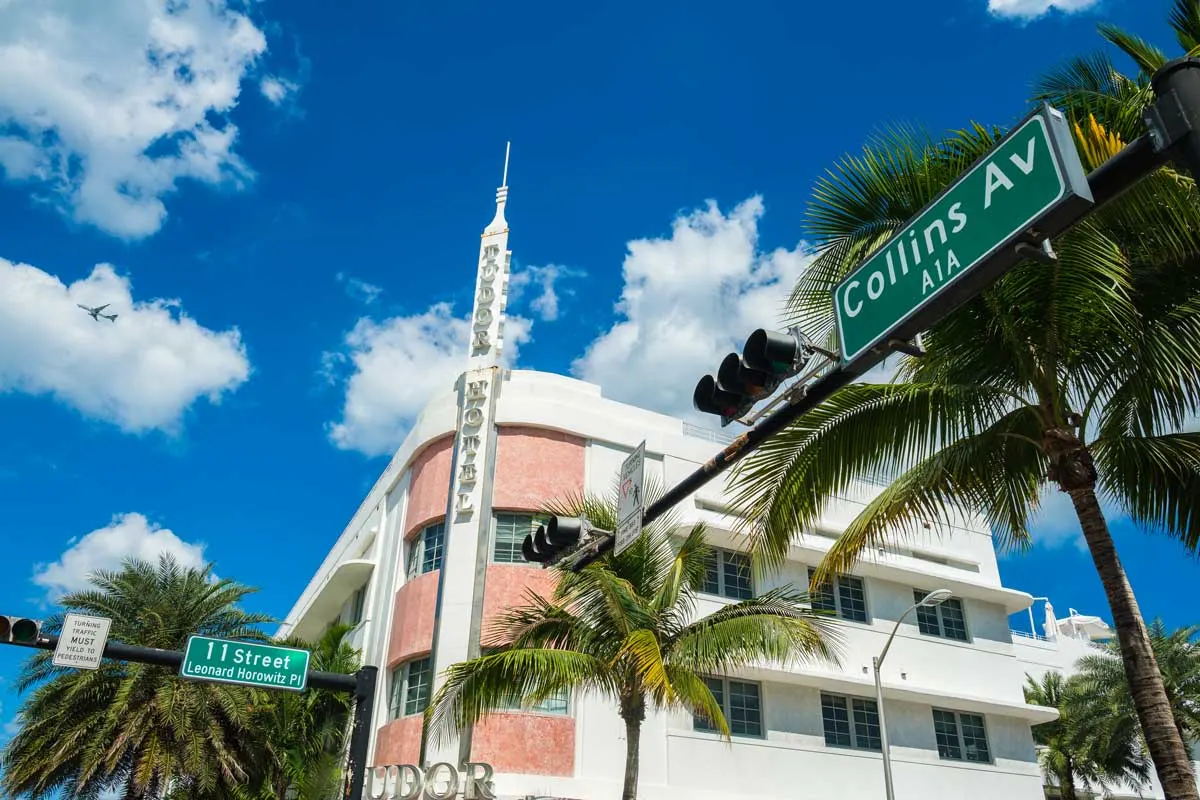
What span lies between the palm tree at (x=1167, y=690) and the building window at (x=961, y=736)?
1021cm

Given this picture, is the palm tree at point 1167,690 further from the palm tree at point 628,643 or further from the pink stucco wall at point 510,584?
the palm tree at point 628,643

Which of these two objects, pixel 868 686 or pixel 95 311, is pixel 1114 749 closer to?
pixel 868 686

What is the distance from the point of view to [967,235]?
177 inches

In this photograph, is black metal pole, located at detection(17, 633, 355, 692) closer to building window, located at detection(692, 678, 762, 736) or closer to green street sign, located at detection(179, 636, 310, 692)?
green street sign, located at detection(179, 636, 310, 692)

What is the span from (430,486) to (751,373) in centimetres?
2212

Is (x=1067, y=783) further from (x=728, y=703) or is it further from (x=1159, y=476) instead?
(x=1159, y=476)

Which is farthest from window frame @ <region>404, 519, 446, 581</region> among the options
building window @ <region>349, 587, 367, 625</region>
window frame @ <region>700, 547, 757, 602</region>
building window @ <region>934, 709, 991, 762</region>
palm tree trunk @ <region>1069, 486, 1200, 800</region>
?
palm tree trunk @ <region>1069, 486, 1200, 800</region>

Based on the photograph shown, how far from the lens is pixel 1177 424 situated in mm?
10883

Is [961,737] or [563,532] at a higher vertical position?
[961,737]

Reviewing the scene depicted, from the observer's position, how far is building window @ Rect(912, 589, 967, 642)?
30305 millimetres

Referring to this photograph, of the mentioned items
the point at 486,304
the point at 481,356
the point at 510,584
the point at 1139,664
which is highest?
the point at 486,304

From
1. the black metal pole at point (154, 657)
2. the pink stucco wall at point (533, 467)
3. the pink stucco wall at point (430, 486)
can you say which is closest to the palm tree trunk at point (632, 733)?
the black metal pole at point (154, 657)

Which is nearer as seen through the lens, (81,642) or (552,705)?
(81,642)

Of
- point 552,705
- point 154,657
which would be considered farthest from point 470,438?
point 154,657
